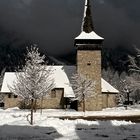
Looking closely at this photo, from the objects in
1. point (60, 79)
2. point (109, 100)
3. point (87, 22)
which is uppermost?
point (87, 22)

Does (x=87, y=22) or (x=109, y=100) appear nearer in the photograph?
(x=87, y=22)

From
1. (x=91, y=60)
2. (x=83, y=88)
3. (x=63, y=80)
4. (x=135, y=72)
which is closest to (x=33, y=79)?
(x=83, y=88)

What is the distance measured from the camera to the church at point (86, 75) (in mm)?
66562

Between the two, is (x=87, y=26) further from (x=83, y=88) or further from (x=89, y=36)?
(x=83, y=88)

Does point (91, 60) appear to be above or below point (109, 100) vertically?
above

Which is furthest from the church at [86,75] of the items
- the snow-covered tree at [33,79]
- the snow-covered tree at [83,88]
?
the snow-covered tree at [33,79]

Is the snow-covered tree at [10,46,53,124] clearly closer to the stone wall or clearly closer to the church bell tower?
the church bell tower

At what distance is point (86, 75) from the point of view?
66.9 meters

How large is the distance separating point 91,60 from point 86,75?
3112mm

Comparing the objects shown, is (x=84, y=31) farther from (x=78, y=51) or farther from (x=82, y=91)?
(x=82, y=91)

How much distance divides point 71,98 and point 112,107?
30.8ft

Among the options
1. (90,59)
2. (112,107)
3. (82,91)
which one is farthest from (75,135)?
(112,107)

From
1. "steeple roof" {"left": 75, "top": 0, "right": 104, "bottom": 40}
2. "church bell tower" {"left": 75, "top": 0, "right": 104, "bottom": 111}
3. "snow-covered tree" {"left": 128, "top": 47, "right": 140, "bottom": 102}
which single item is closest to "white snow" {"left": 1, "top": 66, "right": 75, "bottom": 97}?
"church bell tower" {"left": 75, "top": 0, "right": 104, "bottom": 111}

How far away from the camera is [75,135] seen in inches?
930
